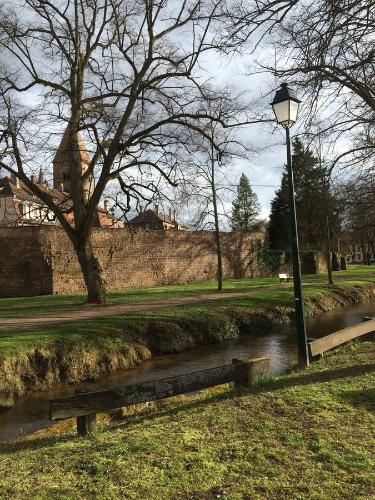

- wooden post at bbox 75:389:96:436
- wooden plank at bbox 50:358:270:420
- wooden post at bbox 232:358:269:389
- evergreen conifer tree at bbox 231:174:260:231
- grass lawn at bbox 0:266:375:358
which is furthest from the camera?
evergreen conifer tree at bbox 231:174:260:231

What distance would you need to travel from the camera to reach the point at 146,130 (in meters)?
17.7

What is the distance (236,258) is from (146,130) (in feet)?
69.8

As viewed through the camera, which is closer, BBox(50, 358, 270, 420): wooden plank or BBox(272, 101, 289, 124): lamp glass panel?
BBox(50, 358, 270, 420): wooden plank

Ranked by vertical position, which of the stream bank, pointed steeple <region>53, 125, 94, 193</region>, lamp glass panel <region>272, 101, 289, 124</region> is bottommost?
the stream bank

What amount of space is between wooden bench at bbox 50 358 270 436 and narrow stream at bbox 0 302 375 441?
246 cm

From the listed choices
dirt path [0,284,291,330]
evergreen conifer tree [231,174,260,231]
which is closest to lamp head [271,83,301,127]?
dirt path [0,284,291,330]

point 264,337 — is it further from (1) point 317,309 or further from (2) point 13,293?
(2) point 13,293

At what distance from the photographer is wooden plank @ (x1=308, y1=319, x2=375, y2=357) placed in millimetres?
8555

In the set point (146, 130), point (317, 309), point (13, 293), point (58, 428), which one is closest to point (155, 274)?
point (13, 293)

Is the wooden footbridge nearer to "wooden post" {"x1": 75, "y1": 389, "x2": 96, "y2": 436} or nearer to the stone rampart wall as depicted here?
"wooden post" {"x1": 75, "y1": 389, "x2": 96, "y2": 436}

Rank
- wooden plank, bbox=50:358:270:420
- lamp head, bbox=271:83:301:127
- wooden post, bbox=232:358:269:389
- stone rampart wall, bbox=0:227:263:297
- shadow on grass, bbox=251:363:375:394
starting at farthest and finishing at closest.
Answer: stone rampart wall, bbox=0:227:263:297 < lamp head, bbox=271:83:301:127 < wooden post, bbox=232:358:269:389 < shadow on grass, bbox=251:363:375:394 < wooden plank, bbox=50:358:270:420

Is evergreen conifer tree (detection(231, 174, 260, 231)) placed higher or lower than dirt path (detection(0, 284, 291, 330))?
higher

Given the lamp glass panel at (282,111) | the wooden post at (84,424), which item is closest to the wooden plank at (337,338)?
the lamp glass panel at (282,111)

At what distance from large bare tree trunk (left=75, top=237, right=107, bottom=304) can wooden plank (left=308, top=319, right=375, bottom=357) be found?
1116 centimetres
